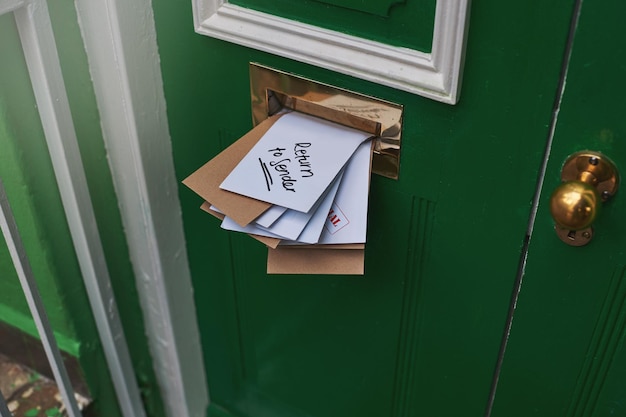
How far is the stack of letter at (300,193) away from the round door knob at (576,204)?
0.86 ft

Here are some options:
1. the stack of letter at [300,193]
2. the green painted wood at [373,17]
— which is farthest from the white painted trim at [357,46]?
the stack of letter at [300,193]

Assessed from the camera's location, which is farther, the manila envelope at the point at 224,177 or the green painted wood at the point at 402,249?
the manila envelope at the point at 224,177

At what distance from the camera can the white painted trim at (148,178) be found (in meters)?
1.09

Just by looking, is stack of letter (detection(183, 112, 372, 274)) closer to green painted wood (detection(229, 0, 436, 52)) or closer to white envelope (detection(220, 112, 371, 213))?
white envelope (detection(220, 112, 371, 213))

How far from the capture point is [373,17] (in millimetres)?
896

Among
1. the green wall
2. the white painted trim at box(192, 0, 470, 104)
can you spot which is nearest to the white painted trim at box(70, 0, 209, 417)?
the green wall

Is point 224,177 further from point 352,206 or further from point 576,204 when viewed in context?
point 576,204

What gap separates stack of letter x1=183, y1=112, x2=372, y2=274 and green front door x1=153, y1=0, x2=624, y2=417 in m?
0.07

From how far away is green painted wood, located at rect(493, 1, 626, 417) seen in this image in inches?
30.3

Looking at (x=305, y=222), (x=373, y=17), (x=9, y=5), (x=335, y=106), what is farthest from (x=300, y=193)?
(x=9, y=5)

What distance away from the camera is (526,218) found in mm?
916

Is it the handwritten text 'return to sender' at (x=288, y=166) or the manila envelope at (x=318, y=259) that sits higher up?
the handwritten text 'return to sender' at (x=288, y=166)

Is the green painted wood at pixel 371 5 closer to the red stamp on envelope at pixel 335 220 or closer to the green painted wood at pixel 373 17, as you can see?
the green painted wood at pixel 373 17

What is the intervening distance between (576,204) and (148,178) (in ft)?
2.39
